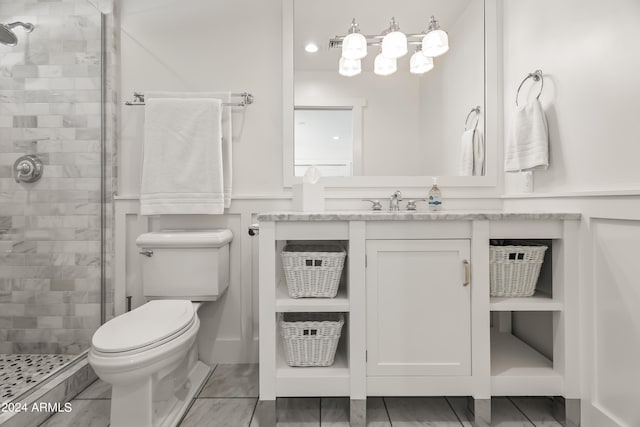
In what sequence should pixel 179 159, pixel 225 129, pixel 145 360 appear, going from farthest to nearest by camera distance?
pixel 225 129 < pixel 179 159 < pixel 145 360

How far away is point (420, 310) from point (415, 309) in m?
0.02

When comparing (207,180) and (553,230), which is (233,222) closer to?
(207,180)

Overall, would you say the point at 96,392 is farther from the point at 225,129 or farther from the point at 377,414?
the point at 225,129

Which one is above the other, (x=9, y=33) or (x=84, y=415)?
(x=9, y=33)

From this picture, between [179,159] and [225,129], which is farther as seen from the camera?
[225,129]

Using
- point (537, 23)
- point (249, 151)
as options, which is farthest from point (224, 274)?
point (537, 23)

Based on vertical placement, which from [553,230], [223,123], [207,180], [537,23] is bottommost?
[553,230]

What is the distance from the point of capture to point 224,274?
182 cm

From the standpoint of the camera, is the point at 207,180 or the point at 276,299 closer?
the point at 276,299

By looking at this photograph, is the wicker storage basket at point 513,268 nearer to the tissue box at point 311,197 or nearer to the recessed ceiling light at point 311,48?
the tissue box at point 311,197

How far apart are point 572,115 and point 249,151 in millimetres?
1536

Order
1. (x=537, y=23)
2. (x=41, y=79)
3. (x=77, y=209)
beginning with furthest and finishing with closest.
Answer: (x=77, y=209)
(x=41, y=79)
(x=537, y=23)

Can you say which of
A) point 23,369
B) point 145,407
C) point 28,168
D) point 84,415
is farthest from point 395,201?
point 23,369

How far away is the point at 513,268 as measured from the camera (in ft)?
4.53
